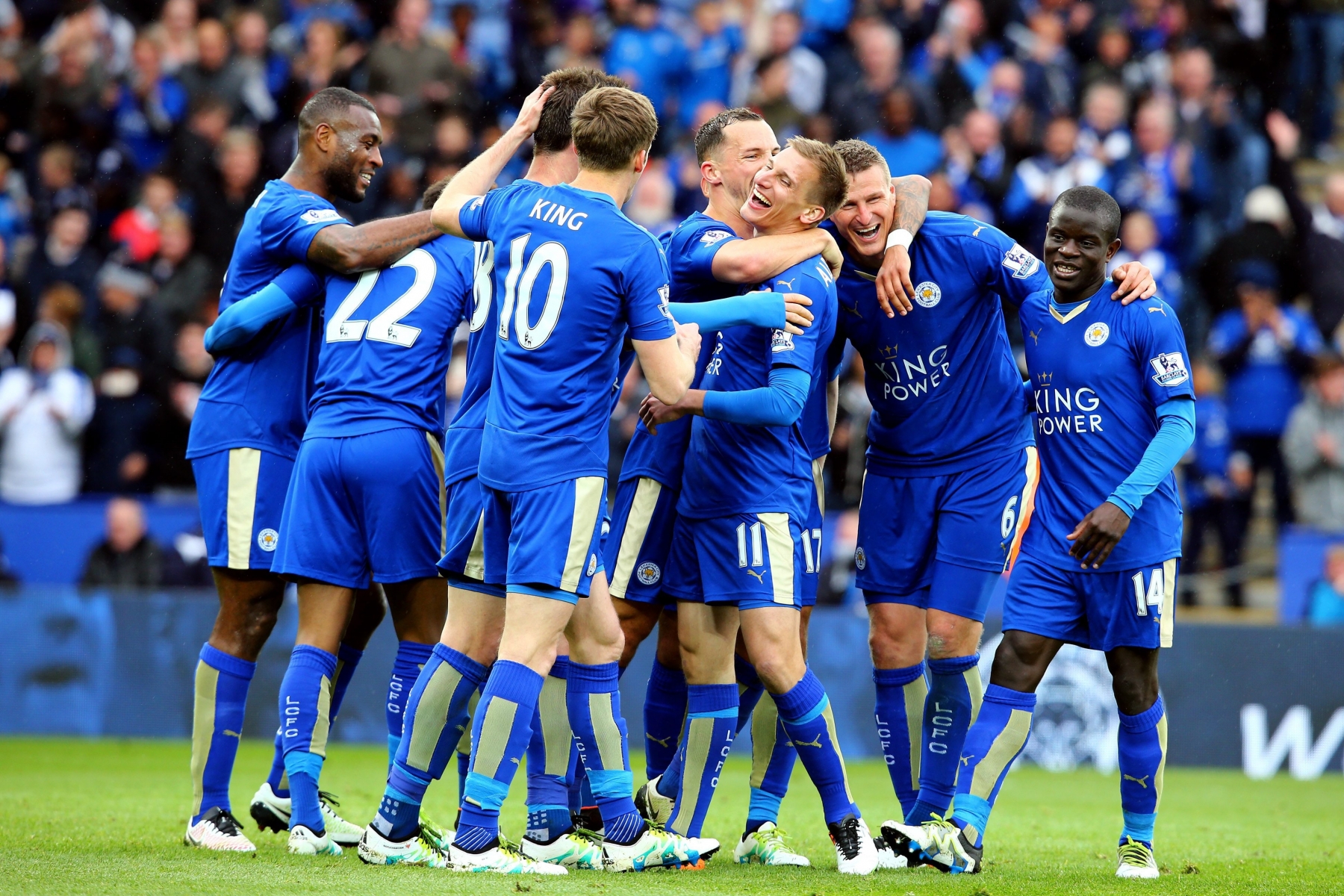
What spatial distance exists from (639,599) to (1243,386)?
8612mm

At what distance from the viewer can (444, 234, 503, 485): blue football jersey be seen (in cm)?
565

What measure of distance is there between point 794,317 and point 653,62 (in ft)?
36.0

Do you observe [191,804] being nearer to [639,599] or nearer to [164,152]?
[639,599]

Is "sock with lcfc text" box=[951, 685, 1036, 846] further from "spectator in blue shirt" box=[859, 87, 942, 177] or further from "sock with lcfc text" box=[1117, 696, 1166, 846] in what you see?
"spectator in blue shirt" box=[859, 87, 942, 177]

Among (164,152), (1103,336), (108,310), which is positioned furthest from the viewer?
(164,152)

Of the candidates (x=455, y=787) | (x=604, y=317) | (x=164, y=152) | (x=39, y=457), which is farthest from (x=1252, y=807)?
(x=164, y=152)

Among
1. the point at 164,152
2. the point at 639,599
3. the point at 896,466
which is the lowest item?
the point at 639,599

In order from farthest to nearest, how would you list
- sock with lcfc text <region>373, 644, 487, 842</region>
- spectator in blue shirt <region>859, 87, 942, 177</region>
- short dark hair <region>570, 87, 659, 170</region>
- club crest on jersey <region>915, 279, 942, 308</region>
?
1. spectator in blue shirt <region>859, 87, 942, 177</region>
2. club crest on jersey <region>915, 279, 942, 308</region>
3. sock with lcfc text <region>373, 644, 487, 842</region>
4. short dark hair <region>570, 87, 659, 170</region>

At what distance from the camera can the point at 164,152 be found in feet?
51.8

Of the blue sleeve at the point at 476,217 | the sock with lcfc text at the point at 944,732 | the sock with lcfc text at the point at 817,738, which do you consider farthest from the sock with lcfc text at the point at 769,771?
the blue sleeve at the point at 476,217

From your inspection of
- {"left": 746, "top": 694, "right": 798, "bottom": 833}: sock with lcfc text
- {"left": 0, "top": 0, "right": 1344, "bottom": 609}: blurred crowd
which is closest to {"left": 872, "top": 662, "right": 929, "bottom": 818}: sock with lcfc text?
{"left": 746, "top": 694, "right": 798, "bottom": 833}: sock with lcfc text

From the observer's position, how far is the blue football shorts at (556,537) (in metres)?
5.13

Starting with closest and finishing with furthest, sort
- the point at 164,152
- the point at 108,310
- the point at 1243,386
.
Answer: the point at 1243,386, the point at 108,310, the point at 164,152

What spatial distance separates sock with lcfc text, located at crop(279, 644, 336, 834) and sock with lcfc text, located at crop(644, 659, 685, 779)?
57.8 inches
